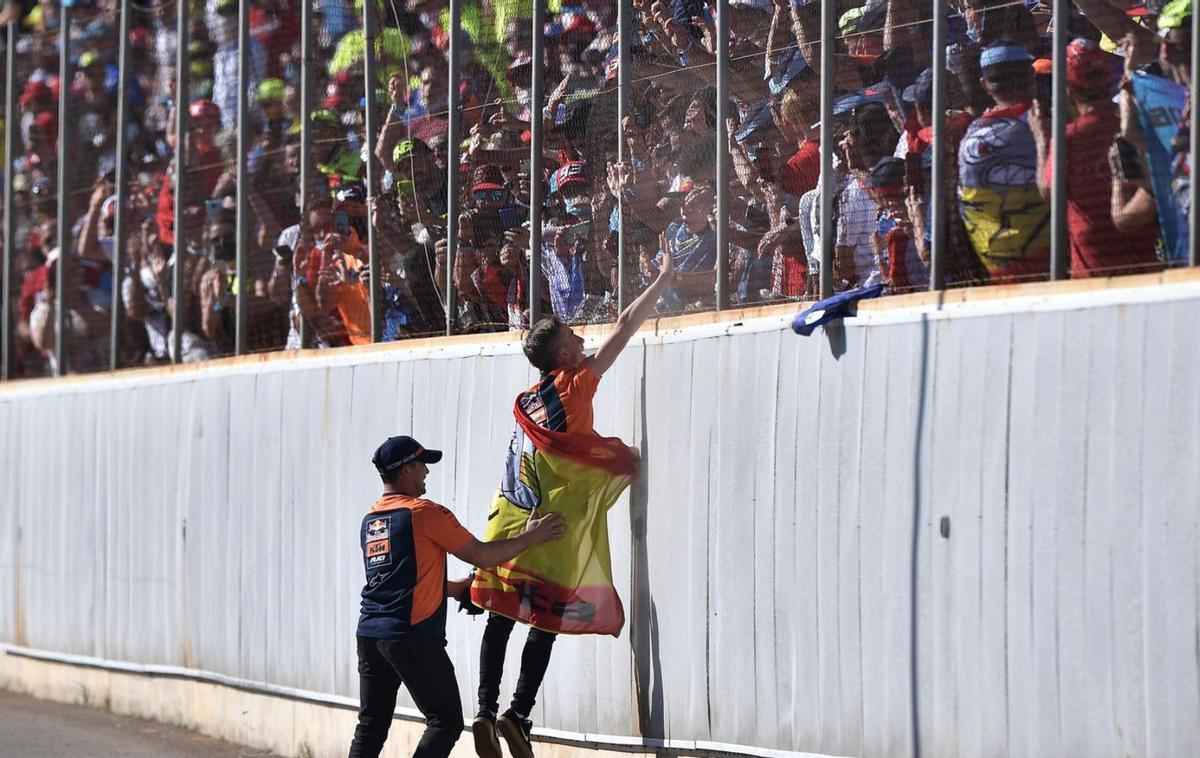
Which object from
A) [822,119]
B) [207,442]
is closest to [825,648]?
[822,119]

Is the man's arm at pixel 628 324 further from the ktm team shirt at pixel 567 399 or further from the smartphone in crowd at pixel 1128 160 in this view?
the smartphone in crowd at pixel 1128 160

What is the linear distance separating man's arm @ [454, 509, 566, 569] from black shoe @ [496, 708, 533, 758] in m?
0.70

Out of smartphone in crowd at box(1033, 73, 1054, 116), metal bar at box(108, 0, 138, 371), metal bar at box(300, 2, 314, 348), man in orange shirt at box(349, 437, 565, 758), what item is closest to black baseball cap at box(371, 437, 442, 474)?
man in orange shirt at box(349, 437, 565, 758)

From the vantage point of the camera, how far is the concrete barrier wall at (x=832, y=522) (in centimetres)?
617

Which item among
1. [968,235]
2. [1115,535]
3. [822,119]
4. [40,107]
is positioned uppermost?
[40,107]

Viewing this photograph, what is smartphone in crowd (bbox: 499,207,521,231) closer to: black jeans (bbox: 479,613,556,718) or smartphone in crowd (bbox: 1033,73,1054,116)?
black jeans (bbox: 479,613,556,718)

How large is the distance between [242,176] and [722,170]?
462 centimetres

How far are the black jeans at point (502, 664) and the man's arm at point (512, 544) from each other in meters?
0.49

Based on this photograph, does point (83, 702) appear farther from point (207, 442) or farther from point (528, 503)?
point (528, 503)

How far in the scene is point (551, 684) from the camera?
9.10 meters

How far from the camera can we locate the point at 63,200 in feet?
46.3

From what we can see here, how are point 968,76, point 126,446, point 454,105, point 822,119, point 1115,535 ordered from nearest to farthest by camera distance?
point 1115,535
point 968,76
point 822,119
point 454,105
point 126,446

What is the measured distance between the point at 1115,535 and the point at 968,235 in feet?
4.88

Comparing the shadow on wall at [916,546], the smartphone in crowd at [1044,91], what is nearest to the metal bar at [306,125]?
the shadow on wall at [916,546]
